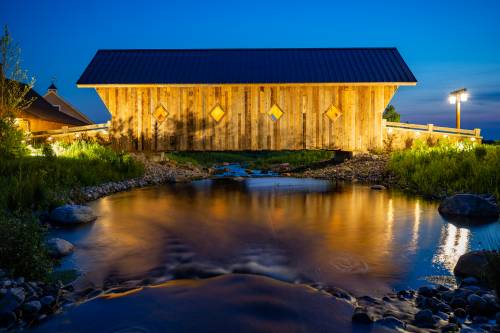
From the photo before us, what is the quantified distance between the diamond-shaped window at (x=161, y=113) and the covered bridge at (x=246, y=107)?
5 centimetres

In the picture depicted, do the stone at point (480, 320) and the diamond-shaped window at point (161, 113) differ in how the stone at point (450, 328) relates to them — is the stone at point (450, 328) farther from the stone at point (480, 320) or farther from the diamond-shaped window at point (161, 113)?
the diamond-shaped window at point (161, 113)

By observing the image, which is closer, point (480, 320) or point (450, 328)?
point (450, 328)

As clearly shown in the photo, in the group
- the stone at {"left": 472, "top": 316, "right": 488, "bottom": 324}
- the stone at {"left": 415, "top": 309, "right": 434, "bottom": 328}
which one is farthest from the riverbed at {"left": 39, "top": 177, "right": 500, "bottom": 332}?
the stone at {"left": 472, "top": 316, "right": 488, "bottom": 324}

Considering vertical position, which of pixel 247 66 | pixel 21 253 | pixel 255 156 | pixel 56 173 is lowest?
pixel 21 253

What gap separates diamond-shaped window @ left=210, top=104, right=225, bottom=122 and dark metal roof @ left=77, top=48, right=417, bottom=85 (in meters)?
1.18

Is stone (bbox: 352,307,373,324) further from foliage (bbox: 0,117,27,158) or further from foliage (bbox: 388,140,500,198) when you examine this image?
foliage (bbox: 0,117,27,158)

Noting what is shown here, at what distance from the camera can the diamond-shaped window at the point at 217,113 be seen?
18203 mm

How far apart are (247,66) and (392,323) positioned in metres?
17.0

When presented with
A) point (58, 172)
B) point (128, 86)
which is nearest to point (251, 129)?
point (128, 86)

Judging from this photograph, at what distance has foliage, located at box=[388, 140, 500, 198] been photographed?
11.0m

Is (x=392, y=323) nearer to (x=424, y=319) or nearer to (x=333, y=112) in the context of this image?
(x=424, y=319)

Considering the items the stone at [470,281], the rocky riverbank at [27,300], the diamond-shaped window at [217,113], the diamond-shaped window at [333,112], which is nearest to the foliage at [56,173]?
the rocky riverbank at [27,300]

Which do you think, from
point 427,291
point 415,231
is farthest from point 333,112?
point 427,291

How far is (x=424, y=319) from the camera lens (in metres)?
3.60
